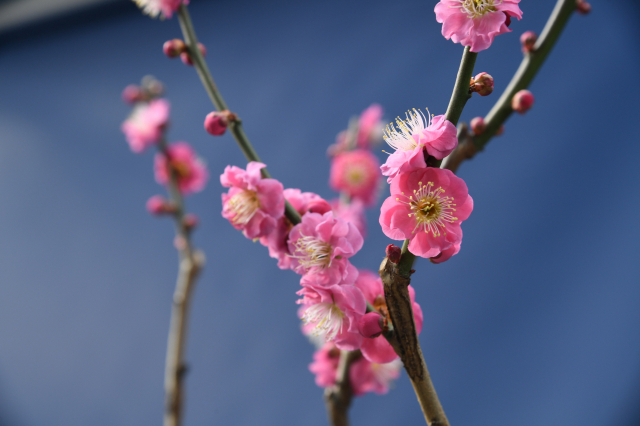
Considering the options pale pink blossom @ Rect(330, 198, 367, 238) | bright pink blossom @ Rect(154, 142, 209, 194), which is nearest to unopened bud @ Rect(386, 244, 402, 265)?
pale pink blossom @ Rect(330, 198, 367, 238)

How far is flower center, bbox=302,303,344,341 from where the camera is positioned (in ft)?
1.60

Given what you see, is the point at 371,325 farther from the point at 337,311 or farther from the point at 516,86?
the point at 516,86

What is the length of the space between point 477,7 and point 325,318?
41 cm

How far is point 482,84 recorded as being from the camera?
0.41 metres

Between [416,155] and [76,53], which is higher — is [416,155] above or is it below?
below

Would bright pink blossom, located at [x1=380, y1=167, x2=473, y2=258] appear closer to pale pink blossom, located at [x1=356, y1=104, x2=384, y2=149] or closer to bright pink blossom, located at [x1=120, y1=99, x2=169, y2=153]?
pale pink blossom, located at [x1=356, y1=104, x2=384, y2=149]

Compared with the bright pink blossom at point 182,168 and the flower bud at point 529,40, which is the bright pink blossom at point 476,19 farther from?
the bright pink blossom at point 182,168

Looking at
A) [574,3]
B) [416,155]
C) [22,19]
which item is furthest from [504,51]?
[22,19]

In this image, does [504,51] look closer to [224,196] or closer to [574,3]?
[574,3]

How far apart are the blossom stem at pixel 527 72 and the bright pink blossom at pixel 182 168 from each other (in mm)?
858

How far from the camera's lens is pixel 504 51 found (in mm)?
1507

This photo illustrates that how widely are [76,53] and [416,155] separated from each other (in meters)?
2.14

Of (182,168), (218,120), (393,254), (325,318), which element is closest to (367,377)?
(325,318)

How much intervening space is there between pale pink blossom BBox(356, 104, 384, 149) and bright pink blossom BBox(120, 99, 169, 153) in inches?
22.1
